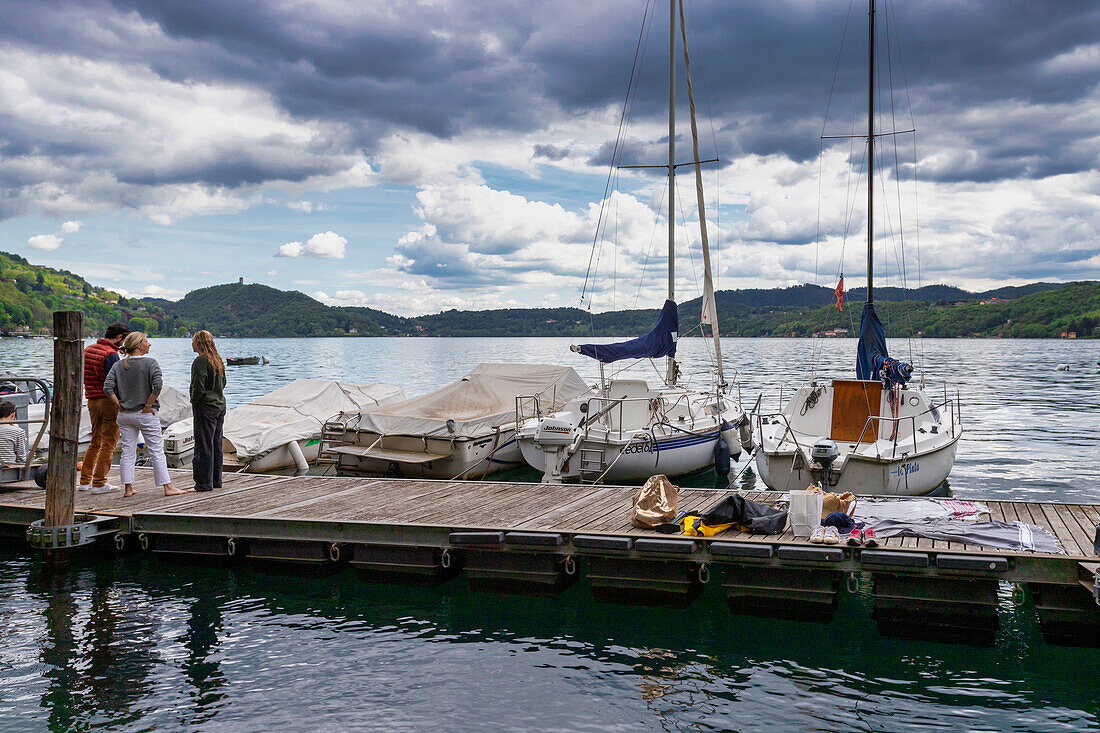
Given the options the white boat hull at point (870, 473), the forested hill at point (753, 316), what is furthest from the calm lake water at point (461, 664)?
the forested hill at point (753, 316)

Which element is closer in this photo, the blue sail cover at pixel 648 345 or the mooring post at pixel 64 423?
the mooring post at pixel 64 423

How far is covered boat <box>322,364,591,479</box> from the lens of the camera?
1641 centimetres

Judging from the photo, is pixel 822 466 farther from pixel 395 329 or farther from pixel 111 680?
pixel 395 329

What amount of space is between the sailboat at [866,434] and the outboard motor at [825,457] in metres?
0.02

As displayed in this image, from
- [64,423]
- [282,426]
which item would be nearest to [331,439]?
[282,426]

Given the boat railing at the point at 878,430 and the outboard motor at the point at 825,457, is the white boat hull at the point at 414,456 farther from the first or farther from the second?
the outboard motor at the point at 825,457

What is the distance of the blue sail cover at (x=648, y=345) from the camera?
17422mm

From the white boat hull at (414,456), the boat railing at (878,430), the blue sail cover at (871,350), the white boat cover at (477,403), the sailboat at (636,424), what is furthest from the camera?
the blue sail cover at (871,350)

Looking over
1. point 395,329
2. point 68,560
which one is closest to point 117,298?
point 395,329

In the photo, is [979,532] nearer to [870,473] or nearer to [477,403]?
[870,473]

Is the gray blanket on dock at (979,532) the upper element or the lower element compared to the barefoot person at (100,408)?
lower

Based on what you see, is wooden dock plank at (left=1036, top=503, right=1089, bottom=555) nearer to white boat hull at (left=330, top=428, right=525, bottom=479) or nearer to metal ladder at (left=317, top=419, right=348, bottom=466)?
white boat hull at (left=330, top=428, right=525, bottom=479)

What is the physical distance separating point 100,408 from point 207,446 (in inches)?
59.9

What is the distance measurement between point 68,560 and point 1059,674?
12.2 metres
